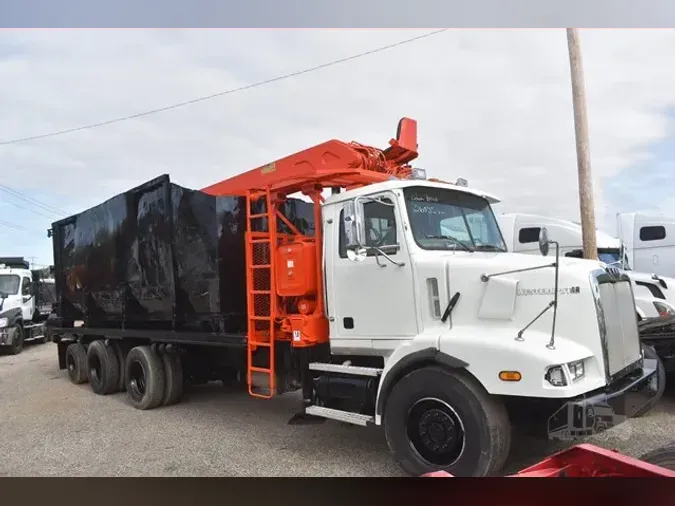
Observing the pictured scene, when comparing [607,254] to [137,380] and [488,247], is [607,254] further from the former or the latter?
[137,380]

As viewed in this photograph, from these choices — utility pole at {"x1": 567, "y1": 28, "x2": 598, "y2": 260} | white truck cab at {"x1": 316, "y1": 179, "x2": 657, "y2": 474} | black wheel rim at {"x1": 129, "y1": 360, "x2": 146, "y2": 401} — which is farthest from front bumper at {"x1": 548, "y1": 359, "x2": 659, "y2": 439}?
black wheel rim at {"x1": 129, "y1": 360, "x2": 146, "y2": 401}

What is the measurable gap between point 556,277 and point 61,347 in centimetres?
977

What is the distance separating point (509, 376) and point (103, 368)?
6.85m

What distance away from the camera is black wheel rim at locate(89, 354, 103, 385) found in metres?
9.01

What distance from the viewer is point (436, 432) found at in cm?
435

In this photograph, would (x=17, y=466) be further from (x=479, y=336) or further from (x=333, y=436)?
(x=479, y=336)

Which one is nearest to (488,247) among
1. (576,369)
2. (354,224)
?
(354,224)

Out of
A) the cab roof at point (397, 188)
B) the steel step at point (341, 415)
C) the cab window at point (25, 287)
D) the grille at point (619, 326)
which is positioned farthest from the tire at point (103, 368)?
the cab window at point (25, 287)

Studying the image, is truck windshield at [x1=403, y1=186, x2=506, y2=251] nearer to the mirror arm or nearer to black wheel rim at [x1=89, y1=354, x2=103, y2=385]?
the mirror arm

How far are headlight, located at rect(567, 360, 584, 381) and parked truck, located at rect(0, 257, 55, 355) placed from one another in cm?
1573

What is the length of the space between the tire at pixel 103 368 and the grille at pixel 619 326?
7.19 meters

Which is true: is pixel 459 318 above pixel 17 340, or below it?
above

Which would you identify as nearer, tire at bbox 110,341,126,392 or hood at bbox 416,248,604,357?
hood at bbox 416,248,604,357

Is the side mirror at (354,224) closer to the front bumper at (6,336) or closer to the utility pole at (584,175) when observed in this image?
the utility pole at (584,175)
